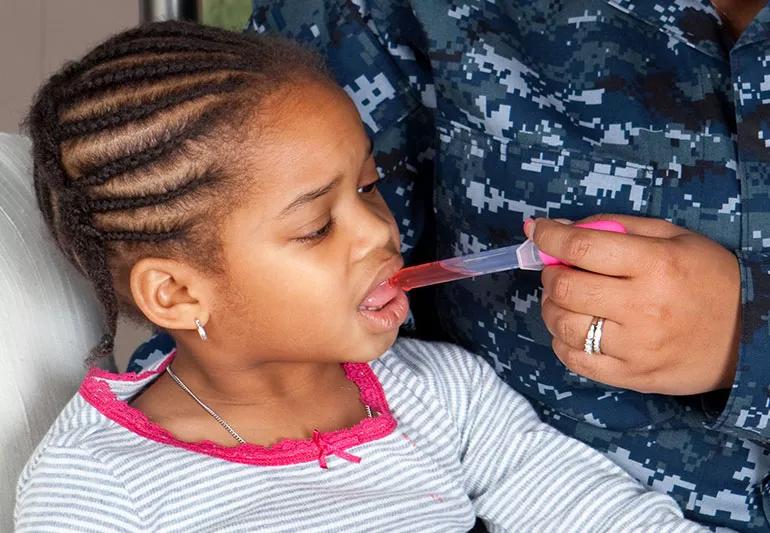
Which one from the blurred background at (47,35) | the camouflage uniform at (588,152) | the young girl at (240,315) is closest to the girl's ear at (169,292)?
the young girl at (240,315)

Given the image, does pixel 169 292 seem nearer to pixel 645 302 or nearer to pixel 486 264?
pixel 486 264

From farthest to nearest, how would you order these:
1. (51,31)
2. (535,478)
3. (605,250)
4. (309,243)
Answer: (51,31), (535,478), (309,243), (605,250)

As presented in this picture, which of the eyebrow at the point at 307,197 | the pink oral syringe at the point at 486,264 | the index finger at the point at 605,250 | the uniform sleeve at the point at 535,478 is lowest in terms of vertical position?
the uniform sleeve at the point at 535,478

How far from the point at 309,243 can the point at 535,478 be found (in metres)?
0.35

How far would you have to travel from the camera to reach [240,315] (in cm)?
106

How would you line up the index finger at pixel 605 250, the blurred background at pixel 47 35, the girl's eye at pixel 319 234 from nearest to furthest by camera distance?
the index finger at pixel 605 250
the girl's eye at pixel 319 234
the blurred background at pixel 47 35

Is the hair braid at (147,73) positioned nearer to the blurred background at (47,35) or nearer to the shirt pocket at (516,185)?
the shirt pocket at (516,185)

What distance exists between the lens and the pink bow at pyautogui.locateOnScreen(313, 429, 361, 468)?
1.08 m

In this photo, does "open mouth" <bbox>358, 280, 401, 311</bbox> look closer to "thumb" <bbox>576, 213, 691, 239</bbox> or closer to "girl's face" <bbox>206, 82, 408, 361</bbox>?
"girl's face" <bbox>206, 82, 408, 361</bbox>

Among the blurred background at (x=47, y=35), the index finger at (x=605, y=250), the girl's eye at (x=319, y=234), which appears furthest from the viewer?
the blurred background at (x=47, y=35)

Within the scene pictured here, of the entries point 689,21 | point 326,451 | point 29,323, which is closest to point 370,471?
point 326,451

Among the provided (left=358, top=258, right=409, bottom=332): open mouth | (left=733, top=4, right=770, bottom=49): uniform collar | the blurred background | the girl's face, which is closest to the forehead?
the girl's face

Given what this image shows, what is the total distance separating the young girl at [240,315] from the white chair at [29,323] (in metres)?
0.06

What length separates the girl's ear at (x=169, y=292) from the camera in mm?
1041
